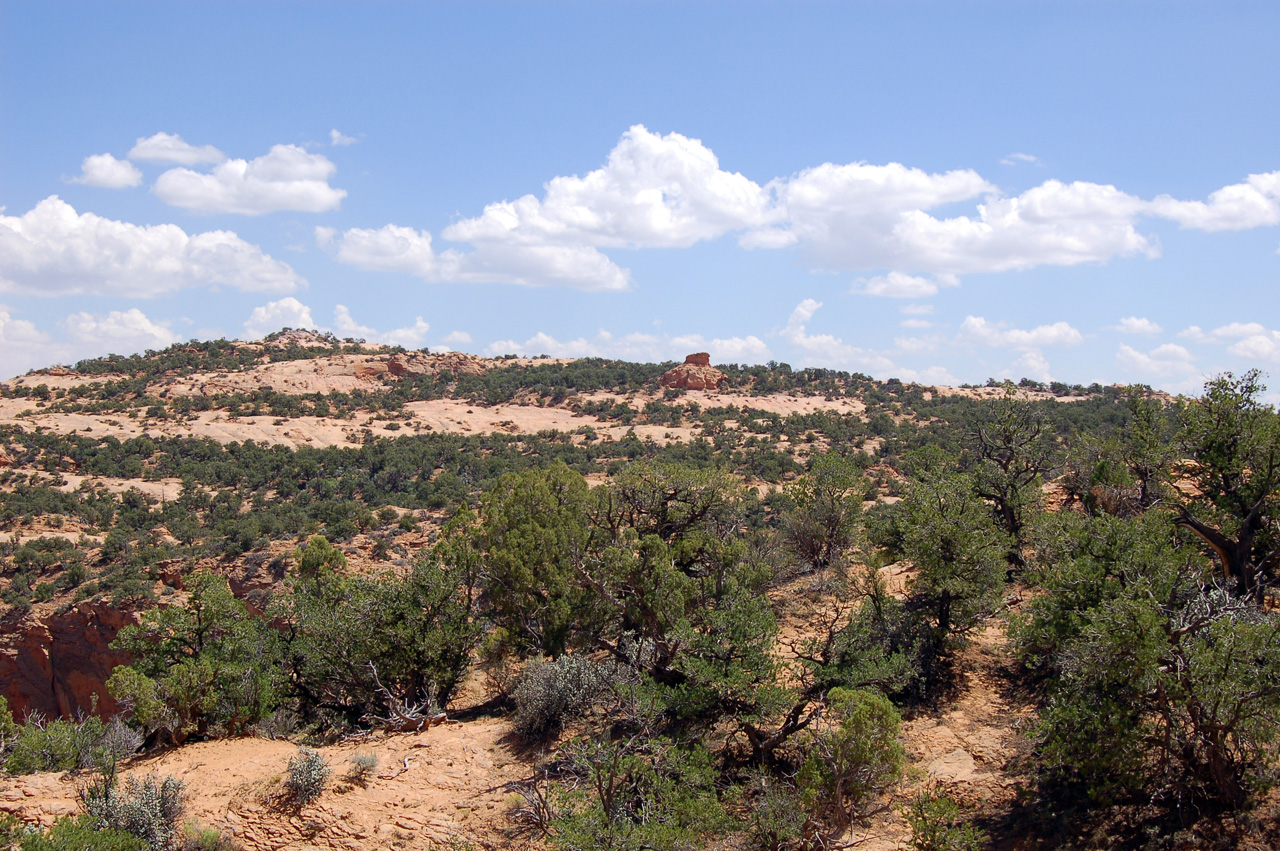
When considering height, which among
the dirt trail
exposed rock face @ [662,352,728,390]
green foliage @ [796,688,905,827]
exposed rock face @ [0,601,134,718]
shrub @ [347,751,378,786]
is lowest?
exposed rock face @ [0,601,134,718]

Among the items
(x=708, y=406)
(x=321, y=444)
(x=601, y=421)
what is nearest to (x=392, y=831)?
(x=321, y=444)

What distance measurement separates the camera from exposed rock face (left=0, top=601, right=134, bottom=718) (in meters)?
25.2

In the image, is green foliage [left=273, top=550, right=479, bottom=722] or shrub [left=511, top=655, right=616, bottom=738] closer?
shrub [left=511, top=655, right=616, bottom=738]

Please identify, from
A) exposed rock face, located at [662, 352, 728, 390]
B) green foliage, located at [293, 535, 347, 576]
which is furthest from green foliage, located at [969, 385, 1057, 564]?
exposed rock face, located at [662, 352, 728, 390]

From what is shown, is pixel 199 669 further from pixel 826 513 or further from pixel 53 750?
pixel 826 513

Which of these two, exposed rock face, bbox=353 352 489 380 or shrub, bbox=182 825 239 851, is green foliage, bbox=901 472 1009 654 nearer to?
shrub, bbox=182 825 239 851

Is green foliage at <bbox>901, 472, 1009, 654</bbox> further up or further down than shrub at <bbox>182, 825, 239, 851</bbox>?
further up

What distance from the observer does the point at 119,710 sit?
23734 millimetres

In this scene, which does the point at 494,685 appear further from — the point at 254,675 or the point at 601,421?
the point at 601,421

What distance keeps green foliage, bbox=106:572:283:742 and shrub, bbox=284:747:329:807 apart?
3.65 m

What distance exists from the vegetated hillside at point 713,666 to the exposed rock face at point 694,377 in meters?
46.5

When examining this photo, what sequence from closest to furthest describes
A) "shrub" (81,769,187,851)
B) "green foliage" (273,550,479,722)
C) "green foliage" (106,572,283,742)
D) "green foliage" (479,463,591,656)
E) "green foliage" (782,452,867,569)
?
"shrub" (81,769,187,851) → "green foliage" (106,572,283,742) → "green foliage" (273,550,479,722) → "green foliage" (479,463,591,656) → "green foliage" (782,452,867,569)

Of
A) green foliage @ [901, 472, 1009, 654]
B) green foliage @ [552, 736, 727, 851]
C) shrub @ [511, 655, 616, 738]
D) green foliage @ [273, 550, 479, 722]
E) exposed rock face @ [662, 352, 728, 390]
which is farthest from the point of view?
exposed rock face @ [662, 352, 728, 390]

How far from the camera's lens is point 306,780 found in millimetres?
12602
